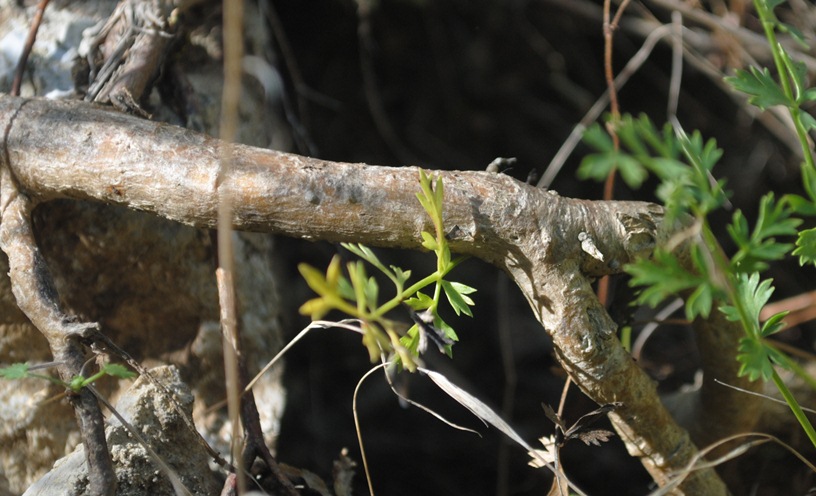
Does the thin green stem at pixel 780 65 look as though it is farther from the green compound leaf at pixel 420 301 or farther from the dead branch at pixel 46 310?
the dead branch at pixel 46 310

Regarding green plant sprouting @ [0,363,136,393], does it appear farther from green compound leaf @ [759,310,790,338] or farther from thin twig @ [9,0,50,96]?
A: green compound leaf @ [759,310,790,338]

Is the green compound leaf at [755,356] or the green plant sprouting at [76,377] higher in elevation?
the green compound leaf at [755,356]

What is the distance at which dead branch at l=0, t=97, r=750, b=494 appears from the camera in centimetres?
111

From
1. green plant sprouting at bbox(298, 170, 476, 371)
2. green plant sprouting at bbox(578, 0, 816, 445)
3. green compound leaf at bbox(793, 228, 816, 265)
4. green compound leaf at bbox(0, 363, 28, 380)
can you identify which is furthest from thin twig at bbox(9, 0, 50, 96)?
green compound leaf at bbox(793, 228, 816, 265)

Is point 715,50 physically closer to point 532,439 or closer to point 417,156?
point 417,156

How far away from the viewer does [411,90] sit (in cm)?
269

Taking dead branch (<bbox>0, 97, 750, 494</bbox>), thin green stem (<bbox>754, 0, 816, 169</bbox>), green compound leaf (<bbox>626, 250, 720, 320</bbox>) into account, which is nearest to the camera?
green compound leaf (<bbox>626, 250, 720, 320</bbox>)

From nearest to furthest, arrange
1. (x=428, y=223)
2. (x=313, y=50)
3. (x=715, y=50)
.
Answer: (x=428, y=223)
(x=715, y=50)
(x=313, y=50)

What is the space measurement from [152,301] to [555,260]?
91cm

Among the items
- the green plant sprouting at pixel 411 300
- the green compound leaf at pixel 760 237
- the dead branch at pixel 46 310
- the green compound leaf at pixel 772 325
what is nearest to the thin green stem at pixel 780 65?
the green compound leaf at pixel 760 237

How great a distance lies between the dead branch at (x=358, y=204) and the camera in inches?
43.9

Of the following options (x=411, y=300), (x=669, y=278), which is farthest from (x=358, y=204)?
(x=669, y=278)

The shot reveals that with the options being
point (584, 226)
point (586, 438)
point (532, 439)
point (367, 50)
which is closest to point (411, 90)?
point (367, 50)

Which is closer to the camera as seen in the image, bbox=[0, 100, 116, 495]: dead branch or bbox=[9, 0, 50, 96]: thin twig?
bbox=[0, 100, 116, 495]: dead branch
